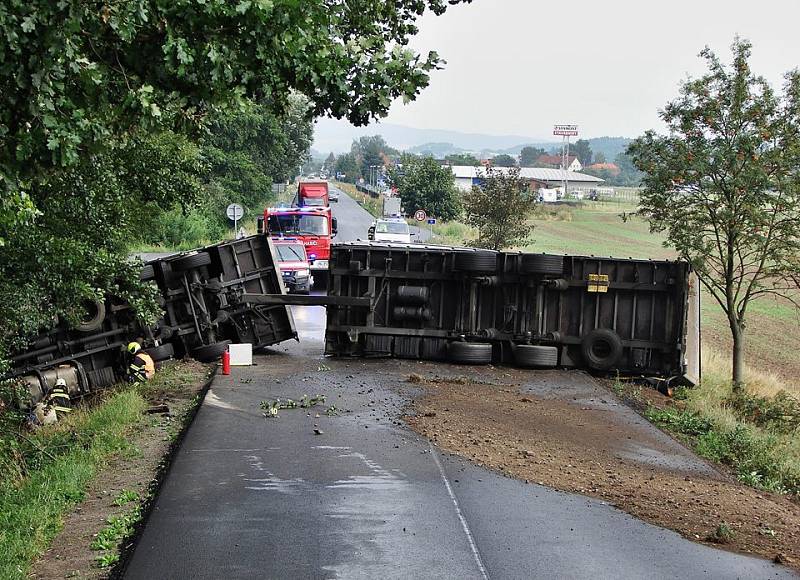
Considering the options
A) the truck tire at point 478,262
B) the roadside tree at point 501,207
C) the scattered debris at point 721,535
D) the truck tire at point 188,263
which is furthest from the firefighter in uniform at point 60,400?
the roadside tree at point 501,207

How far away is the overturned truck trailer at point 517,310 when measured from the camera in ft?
55.9

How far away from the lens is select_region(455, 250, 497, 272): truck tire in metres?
17.1

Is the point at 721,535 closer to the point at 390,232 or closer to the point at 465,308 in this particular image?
the point at 465,308

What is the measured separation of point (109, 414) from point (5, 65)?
23.3 feet

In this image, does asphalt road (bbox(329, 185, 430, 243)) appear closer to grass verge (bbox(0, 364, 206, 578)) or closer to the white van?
the white van

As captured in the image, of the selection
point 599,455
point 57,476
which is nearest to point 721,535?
point 599,455

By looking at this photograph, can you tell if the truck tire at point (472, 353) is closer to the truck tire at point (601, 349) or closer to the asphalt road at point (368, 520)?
the truck tire at point (601, 349)

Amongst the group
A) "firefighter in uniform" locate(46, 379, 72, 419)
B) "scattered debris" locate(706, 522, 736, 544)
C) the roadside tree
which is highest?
the roadside tree

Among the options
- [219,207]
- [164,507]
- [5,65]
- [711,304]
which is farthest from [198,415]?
[219,207]

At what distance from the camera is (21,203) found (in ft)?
21.2

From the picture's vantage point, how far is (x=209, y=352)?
17.3 meters

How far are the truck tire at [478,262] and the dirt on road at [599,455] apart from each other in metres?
2.20

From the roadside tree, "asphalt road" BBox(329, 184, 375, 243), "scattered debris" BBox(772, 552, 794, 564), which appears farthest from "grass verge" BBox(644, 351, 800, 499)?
"asphalt road" BBox(329, 184, 375, 243)

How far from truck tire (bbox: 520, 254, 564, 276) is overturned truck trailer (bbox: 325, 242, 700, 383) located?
18 mm
